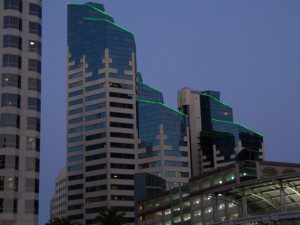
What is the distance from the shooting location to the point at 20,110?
9912 centimetres

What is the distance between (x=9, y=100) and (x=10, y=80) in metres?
3.71

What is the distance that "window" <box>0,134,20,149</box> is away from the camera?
3765 inches

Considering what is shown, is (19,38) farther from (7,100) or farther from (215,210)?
(215,210)

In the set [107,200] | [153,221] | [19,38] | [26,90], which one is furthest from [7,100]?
[107,200]

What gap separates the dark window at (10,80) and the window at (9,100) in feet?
6.35

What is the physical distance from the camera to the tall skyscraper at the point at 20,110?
93438 mm

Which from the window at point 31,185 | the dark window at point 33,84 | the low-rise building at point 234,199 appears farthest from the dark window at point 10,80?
the low-rise building at point 234,199

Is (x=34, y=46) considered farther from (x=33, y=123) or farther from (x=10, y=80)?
(x=33, y=123)

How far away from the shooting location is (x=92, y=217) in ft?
652

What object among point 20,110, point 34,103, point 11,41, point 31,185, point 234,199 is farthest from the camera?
point 11,41

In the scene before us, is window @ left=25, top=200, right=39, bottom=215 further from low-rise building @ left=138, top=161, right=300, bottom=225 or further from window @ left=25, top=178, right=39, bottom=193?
low-rise building @ left=138, top=161, right=300, bottom=225

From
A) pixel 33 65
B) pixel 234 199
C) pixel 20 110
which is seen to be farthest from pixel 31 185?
pixel 234 199

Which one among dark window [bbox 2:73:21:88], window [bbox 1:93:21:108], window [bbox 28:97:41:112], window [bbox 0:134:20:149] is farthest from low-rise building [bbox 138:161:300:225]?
dark window [bbox 2:73:21:88]

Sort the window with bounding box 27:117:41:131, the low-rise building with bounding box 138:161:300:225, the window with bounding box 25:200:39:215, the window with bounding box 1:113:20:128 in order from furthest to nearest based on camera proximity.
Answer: the window with bounding box 27:117:41:131 < the window with bounding box 1:113:20:128 < the window with bounding box 25:200:39:215 < the low-rise building with bounding box 138:161:300:225
